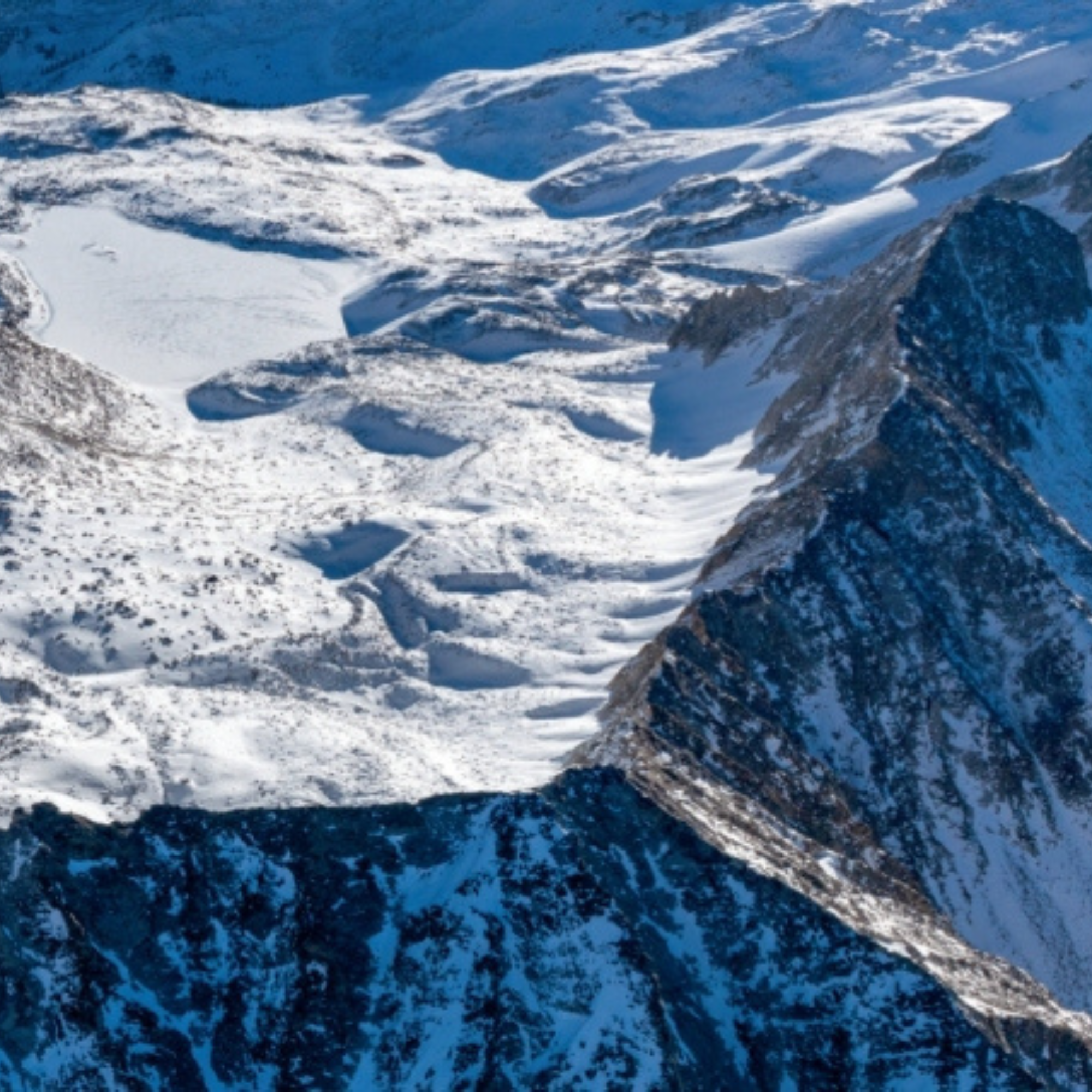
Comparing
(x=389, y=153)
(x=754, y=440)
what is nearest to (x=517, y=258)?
(x=389, y=153)

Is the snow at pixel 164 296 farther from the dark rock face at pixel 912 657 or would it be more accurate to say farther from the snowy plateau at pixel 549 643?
the dark rock face at pixel 912 657

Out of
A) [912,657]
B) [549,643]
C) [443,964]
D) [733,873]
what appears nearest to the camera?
[443,964]

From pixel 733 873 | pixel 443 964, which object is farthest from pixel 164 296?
pixel 443 964

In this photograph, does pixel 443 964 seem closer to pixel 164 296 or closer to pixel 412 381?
pixel 412 381

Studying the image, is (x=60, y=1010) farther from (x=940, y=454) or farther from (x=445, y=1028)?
(x=940, y=454)

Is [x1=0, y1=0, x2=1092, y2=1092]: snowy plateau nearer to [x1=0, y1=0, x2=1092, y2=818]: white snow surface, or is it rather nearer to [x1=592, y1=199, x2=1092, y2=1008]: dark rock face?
[x1=592, y1=199, x2=1092, y2=1008]: dark rock face

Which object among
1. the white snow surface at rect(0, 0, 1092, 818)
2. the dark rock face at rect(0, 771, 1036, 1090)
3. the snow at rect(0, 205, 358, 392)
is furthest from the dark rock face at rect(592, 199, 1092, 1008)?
the snow at rect(0, 205, 358, 392)
